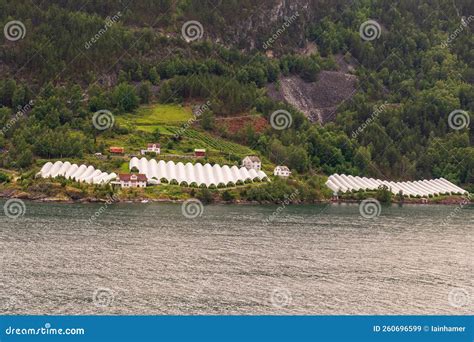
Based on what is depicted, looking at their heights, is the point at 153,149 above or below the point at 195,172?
above

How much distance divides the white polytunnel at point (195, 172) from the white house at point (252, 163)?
4.04 metres

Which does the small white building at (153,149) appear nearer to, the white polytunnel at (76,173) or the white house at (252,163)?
the white polytunnel at (76,173)

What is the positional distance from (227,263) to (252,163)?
264ft

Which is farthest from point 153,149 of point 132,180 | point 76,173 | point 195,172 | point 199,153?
point 76,173

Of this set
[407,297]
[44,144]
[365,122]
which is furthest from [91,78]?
[407,297]

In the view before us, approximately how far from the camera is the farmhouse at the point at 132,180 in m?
130

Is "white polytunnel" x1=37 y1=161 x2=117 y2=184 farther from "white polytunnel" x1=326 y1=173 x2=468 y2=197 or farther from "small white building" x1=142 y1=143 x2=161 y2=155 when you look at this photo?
"white polytunnel" x1=326 y1=173 x2=468 y2=197

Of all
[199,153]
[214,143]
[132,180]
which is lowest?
[132,180]

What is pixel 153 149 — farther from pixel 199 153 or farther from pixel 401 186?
pixel 401 186

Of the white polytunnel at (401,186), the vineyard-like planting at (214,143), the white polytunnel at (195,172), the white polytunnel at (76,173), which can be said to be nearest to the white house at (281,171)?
the white polytunnel at (195,172)

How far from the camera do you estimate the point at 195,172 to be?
138875 mm

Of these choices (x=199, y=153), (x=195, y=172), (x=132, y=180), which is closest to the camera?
(x=132, y=180)

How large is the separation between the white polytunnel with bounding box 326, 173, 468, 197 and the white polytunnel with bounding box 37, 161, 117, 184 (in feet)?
136

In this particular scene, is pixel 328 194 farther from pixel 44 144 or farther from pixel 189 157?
pixel 44 144
